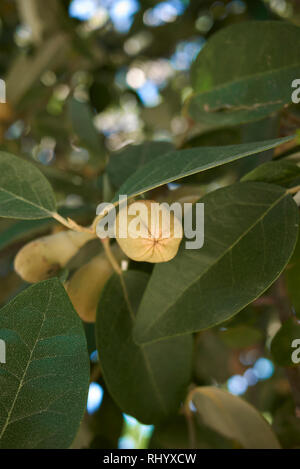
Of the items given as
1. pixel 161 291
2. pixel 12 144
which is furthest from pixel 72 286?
pixel 12 144

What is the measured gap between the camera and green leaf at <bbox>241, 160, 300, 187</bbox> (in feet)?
1.85

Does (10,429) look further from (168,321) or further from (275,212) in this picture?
(275,212)

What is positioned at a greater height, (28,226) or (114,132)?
(28,226)

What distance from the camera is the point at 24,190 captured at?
527mm

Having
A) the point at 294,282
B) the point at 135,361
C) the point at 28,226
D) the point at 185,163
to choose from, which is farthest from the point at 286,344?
the point at 28,226

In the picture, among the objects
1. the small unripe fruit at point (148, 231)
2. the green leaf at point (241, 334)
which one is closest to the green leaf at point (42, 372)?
the small unripe fruit at point (148, 231)

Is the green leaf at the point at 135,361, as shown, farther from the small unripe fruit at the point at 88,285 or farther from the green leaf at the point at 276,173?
the green leaf at the point at 276,173

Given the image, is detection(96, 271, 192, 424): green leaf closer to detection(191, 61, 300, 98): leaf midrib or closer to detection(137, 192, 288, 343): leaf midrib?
detection(137, 192, 288, 343): leaf midrib

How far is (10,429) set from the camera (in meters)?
0.44

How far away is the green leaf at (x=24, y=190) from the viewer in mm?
517

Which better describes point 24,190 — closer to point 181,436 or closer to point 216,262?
point 216,262

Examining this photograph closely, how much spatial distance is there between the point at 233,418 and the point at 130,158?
0.41m

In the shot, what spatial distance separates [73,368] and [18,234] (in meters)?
0.35

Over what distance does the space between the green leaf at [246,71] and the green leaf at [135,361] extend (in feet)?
0.85
